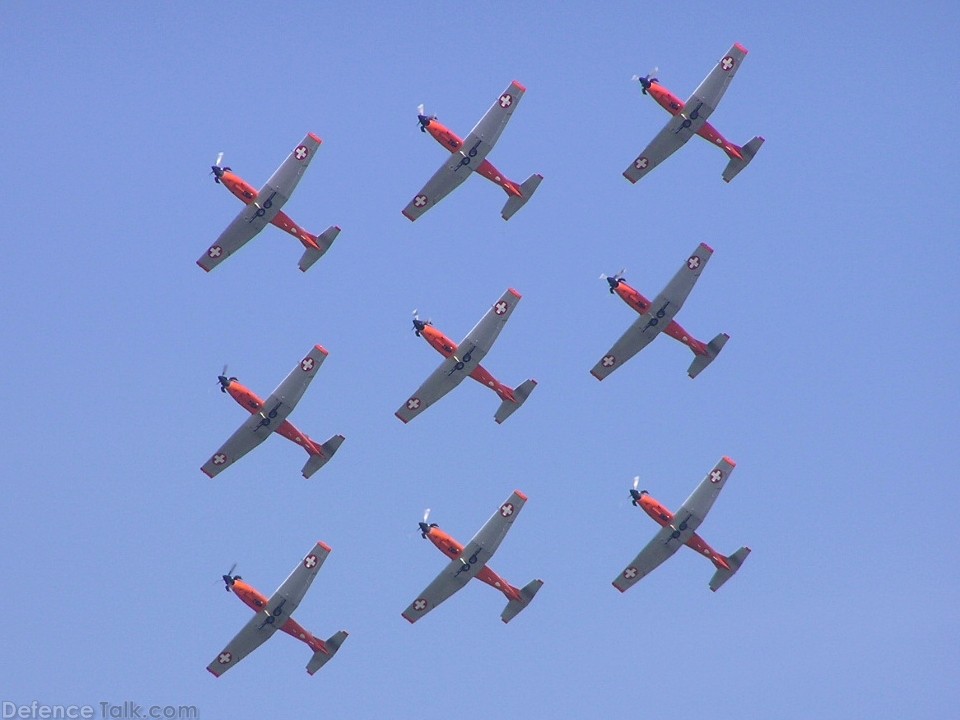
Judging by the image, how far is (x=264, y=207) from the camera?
109 metres

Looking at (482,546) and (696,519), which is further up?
(696,519)

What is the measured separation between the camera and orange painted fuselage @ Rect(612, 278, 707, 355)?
108062 millimetres

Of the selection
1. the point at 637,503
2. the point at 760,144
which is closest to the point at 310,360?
the point at 637,503

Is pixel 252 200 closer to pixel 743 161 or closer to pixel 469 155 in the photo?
pixel 469 155

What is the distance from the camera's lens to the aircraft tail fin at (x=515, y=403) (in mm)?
108000

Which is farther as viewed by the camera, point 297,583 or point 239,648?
point 239,648

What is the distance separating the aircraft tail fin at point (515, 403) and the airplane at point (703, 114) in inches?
558

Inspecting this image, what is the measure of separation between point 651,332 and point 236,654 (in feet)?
89.5

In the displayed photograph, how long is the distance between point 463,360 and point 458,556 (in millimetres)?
10060

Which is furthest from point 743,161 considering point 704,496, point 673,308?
point 704,496

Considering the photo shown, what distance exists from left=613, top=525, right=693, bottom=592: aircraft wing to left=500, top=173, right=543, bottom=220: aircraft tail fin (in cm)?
1820

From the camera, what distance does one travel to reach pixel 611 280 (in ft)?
355

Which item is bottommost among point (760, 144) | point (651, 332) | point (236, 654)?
point (236, 654)

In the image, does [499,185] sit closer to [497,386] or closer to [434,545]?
[497,386]
